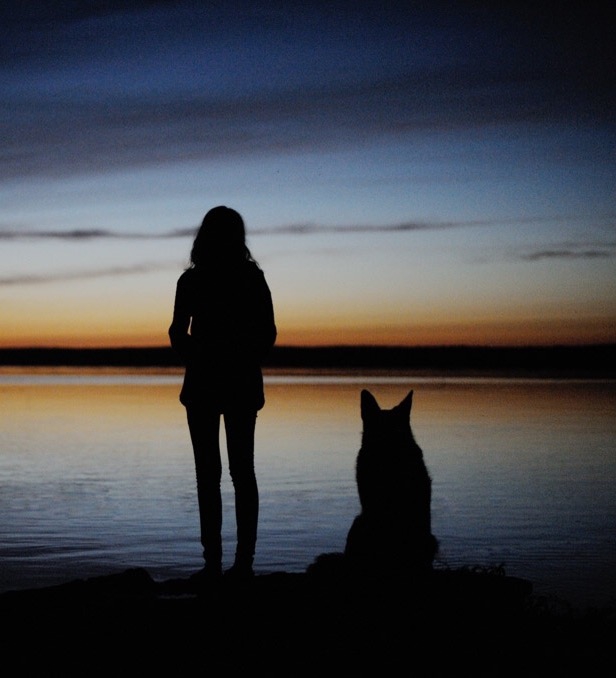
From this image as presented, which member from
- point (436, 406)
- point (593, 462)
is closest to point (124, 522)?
point (593, 462)

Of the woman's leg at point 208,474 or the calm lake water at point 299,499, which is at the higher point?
the woman's leg at point 208,474

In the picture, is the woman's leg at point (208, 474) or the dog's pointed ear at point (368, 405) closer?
the woman's leg at point (208, 474)

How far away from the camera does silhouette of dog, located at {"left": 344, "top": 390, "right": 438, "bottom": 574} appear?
8578 millimetres

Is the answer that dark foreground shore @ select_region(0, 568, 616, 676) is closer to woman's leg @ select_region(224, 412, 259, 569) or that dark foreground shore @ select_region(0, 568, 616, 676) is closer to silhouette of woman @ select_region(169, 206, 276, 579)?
woman's leg @ select_region(224, 412, 259, 569)

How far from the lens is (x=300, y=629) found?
275 inches

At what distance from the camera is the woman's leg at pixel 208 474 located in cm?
775

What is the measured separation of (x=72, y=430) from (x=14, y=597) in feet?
88.2

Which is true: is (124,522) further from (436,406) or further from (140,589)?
(436,406)

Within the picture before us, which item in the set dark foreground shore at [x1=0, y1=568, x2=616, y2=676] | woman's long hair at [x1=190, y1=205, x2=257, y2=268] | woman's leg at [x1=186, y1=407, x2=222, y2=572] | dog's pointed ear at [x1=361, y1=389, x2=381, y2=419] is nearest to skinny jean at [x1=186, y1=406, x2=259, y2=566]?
woman's leg at [x1=186, y1=407, x2=222, y2=572]

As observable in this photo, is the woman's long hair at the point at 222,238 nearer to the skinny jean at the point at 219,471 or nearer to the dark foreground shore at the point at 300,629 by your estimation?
the skinny jean at the point at 219,471

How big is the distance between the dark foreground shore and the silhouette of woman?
90cm

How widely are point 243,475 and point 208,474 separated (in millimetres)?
272

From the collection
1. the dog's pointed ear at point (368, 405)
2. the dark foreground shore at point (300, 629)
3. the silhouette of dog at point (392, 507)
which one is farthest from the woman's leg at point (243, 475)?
the dog's pointed ear at point (368, 405)

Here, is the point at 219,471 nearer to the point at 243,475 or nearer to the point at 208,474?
the point at 208,474
